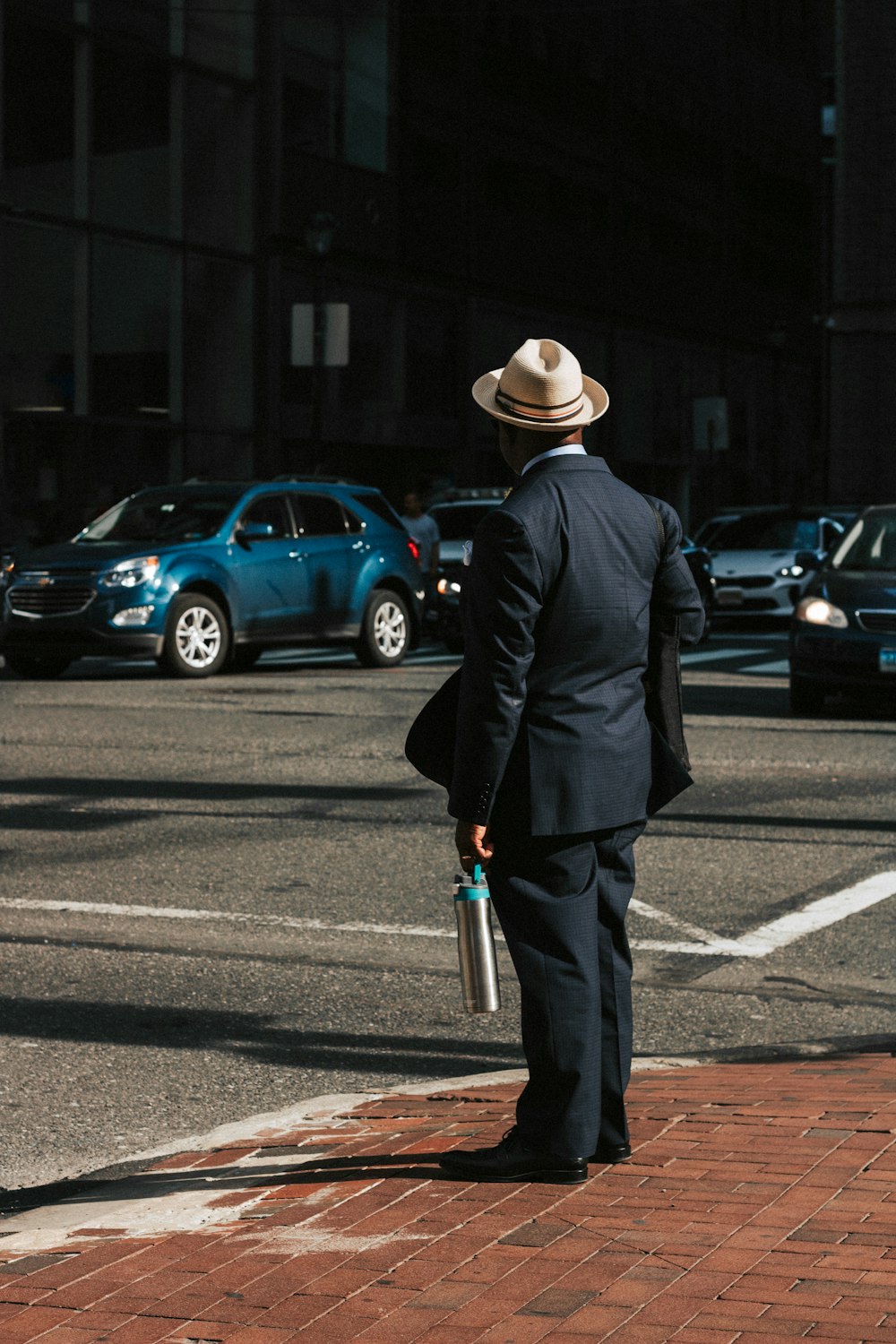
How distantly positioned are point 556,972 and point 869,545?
41.7 feet

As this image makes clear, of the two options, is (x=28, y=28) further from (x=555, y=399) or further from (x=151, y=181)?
(x=555, y=399)

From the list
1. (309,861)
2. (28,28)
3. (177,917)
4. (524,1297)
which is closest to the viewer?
(524,1297)

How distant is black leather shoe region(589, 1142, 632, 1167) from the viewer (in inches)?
175

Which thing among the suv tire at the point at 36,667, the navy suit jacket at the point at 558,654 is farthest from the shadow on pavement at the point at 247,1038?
the suv tire at the point at 36,667

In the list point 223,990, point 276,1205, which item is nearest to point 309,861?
point 223,990

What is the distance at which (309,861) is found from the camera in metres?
9.19

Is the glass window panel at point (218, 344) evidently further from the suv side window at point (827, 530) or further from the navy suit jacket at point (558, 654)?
the navy suit jacket at point (558, 654)

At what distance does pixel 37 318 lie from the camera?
28750mm

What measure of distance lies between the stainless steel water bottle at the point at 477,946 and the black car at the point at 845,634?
37.1 ft

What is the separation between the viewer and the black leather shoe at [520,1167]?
169 inches

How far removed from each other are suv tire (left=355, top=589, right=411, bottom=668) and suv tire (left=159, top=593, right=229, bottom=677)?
176 cm

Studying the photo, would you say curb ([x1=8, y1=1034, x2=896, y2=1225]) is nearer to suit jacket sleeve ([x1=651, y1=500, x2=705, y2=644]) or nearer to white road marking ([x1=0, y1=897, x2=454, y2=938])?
suit jacket sleeve ([x1=651, y1=500, x2=705, y2=644])

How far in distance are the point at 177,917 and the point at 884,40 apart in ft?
162

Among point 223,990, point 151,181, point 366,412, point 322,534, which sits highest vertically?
point 151,181
